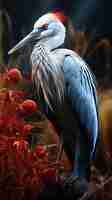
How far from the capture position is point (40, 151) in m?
2.35

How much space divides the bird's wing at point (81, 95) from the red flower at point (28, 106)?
0.20 meters

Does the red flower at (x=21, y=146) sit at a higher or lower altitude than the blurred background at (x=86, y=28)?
lower

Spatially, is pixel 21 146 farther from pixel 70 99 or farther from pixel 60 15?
pixel 60 15

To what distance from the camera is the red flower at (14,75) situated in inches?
94.7

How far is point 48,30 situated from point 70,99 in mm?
411

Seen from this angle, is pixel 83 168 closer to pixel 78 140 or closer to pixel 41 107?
pixel 78 140

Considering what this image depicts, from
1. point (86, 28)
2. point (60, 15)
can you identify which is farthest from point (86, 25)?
point (60, 15)

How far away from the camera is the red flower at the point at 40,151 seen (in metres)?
2.35

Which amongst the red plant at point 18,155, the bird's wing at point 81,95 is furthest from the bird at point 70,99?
the red plant at point 18,155

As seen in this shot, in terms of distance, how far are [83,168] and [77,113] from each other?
31 centimetres

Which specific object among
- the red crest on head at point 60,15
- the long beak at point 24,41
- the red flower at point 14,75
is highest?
the red crest on head at point 60,15

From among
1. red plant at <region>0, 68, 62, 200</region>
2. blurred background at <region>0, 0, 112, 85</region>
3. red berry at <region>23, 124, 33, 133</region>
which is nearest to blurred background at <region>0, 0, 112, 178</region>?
blurred background at <region>0, 0, 112, 85</region>

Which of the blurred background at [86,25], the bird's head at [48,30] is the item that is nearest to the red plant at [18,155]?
the bird's head at [48,30]

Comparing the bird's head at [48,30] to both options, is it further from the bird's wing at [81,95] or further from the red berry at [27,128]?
the red berry at [27,128]
